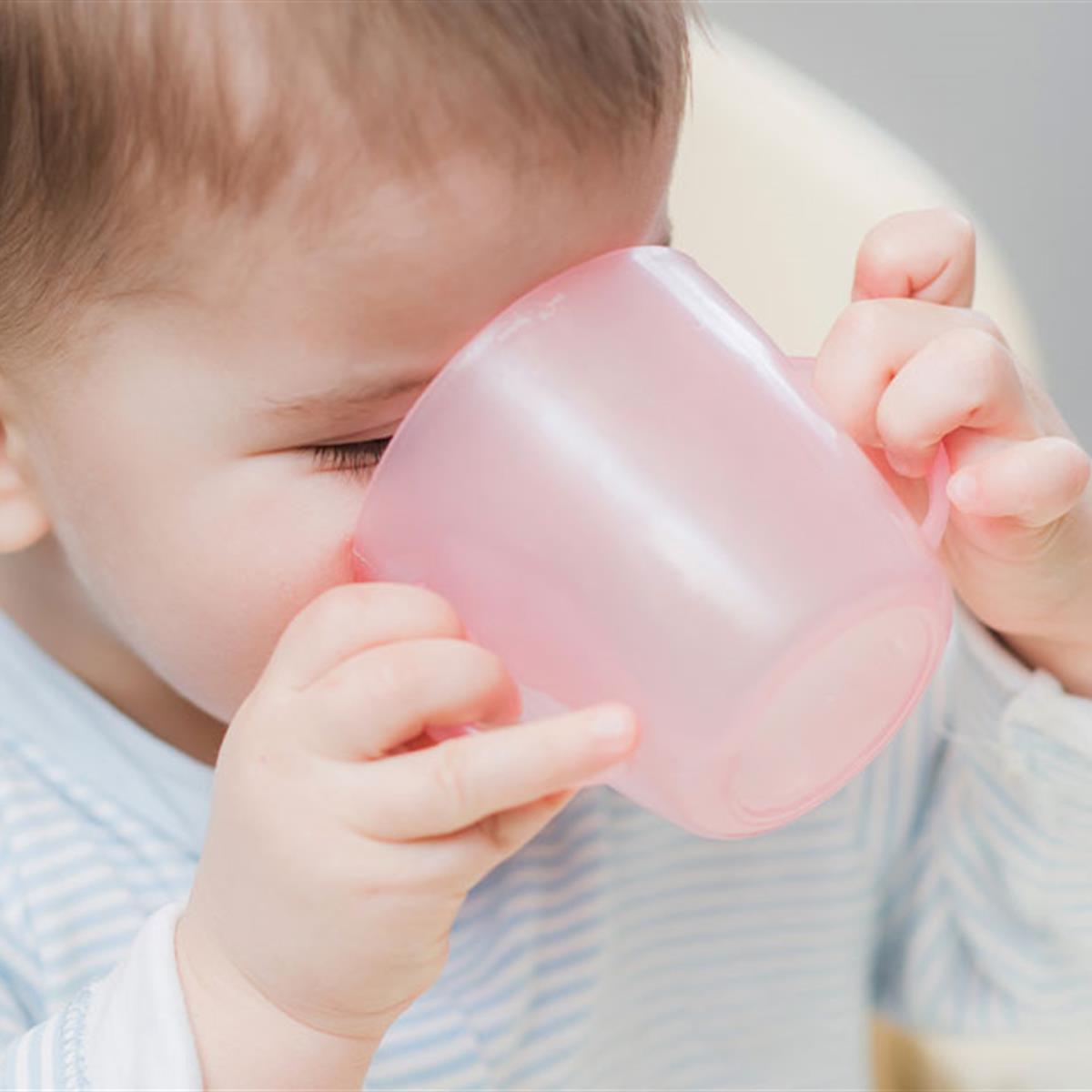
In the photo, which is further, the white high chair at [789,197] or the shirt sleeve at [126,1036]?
the white high chair at [789,197]

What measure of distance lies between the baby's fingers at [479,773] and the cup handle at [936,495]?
0.42 ft

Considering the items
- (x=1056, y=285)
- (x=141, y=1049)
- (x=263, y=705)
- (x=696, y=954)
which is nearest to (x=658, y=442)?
(x=263, y=705)

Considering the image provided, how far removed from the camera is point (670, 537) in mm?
533

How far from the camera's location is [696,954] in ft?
3.01

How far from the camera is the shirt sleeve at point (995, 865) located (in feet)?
2.79

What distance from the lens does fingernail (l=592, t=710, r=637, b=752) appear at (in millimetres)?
525

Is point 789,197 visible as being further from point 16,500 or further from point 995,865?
point 16,500

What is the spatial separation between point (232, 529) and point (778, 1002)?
43 centimetres

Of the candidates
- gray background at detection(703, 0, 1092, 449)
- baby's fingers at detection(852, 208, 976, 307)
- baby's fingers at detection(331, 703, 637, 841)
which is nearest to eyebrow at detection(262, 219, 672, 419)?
baby's fingers at detection(331, 703, 637, 841)

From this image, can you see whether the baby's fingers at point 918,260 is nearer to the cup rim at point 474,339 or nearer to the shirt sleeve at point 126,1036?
the cup rim at point 474,339

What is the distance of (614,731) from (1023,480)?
0.21 m

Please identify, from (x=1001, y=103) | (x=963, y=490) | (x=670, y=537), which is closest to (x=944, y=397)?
(x=963, y=490)

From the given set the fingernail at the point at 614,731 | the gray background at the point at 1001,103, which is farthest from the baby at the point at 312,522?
the gray background at the point at 1001,103

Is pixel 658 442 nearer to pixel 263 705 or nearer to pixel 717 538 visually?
pixel 717 538
